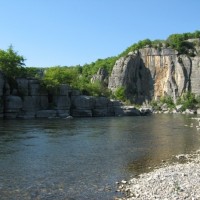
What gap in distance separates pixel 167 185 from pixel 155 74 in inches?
6173

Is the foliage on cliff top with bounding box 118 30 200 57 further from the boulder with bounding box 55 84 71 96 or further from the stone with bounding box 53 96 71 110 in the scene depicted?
the stone with bounding box 53 96 71 110

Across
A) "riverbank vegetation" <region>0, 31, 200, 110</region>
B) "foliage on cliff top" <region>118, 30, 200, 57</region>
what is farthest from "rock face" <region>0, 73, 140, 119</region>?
"foliage on cliff top" <region>118, 30, 200, 57</region>

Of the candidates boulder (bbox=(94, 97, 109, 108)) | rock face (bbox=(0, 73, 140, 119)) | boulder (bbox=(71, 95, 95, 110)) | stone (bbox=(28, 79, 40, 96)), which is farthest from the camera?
boulder (bbox=(94, 97, 109, 108))

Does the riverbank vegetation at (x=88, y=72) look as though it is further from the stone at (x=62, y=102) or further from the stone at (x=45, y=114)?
the stone at (x=45, y=114)

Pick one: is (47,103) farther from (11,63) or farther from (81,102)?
(11,63)

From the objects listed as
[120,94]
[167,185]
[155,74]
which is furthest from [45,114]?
[155,74]

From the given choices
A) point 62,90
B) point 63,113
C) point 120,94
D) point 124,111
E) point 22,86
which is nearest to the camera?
point 22,86

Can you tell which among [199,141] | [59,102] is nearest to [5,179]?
[199,141]

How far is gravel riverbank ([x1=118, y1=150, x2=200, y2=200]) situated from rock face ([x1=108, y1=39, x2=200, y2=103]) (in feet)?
473

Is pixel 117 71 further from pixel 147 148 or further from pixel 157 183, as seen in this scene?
pixel 157 183

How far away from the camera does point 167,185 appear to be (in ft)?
57.8

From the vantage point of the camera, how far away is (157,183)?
59.5ft

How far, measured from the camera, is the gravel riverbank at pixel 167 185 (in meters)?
16.0

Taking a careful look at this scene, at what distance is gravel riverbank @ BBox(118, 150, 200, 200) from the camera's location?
15970 mm
